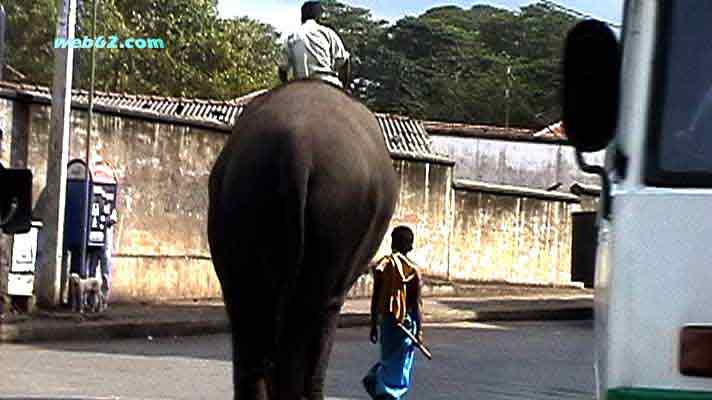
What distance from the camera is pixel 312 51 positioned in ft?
26.5

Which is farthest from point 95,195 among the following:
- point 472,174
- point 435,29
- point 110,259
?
point 435,29

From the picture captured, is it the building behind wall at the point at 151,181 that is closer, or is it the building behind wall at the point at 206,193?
the building behind wall at the point at 151,181

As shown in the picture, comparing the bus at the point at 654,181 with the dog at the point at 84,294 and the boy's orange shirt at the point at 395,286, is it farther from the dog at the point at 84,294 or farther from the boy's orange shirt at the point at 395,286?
the dog at the point at 84,294

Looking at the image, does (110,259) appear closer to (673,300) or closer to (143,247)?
(143,247)

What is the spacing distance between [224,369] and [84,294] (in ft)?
13.9

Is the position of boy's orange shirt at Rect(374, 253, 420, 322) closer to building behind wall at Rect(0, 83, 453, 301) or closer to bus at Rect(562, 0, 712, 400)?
bus at Rect(562, 0, 712, 400)

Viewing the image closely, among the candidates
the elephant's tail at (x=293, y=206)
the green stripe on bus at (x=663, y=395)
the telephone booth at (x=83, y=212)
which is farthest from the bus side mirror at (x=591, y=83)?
the telephone booth at (x=83, y=212)

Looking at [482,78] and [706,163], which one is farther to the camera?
[482,78]

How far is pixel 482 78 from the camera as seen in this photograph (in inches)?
2564

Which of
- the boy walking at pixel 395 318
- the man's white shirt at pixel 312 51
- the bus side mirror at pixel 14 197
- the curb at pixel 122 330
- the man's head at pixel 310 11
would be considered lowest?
the curb at pixel 122 330

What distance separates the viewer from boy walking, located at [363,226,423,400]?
11.7 metres

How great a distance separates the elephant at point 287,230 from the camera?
6.93 meters

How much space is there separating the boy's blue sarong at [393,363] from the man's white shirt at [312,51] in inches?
160

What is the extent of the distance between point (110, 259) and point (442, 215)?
31.1ft
